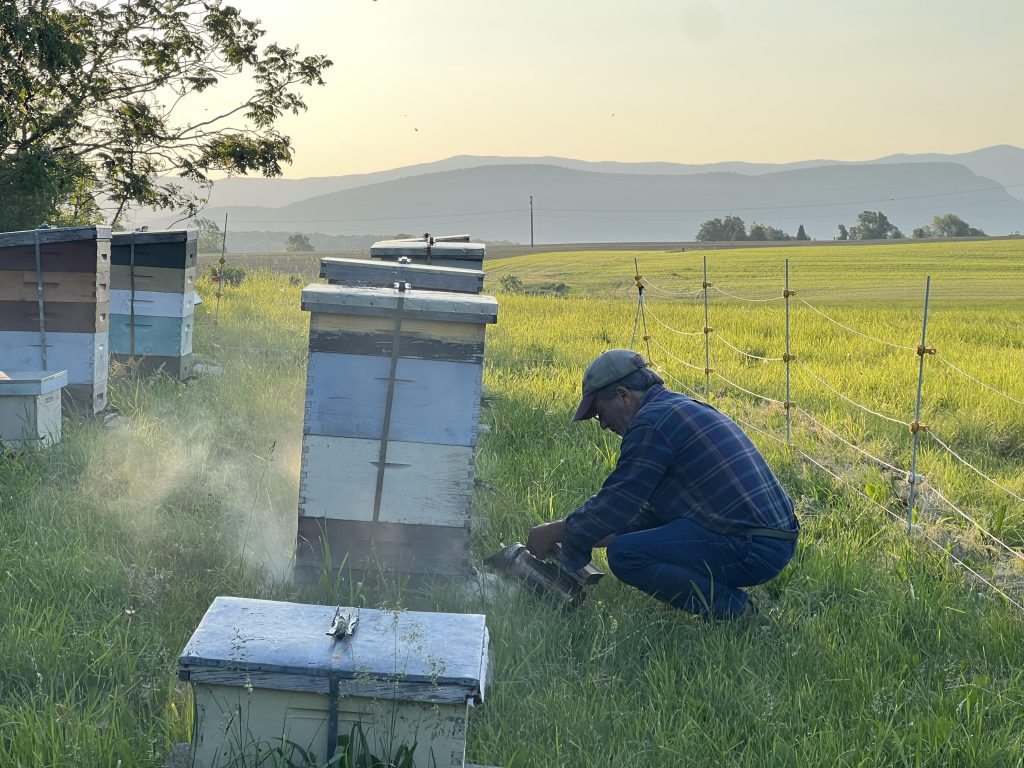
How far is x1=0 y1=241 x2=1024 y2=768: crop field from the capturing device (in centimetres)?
358

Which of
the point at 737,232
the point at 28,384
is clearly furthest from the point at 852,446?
the point at 737,232

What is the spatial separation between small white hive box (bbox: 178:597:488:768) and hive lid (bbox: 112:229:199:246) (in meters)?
6.90

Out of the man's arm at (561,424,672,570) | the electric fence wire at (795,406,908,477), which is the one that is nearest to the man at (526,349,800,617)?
the man's arm at (561,424,672,570)

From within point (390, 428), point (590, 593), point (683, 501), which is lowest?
point (590, 593)

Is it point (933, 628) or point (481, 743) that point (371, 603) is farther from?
point (933, 628)

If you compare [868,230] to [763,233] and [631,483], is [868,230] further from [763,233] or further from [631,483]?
[631,483]

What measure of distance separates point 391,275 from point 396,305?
2.97 ft

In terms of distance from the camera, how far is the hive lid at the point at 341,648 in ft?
9.35

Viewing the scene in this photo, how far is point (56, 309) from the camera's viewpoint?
7832mm

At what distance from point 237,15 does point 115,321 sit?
40.9 feet

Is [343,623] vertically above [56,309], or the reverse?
[56,309]

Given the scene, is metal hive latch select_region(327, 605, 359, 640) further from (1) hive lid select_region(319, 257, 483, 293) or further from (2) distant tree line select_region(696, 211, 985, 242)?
(2) distant tree line select_region(696, 211, 985, 242)

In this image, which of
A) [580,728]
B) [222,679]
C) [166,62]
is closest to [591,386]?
[580,728]

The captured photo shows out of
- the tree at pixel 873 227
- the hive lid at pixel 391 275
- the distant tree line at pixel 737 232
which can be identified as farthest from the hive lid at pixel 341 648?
the tree at pixel 873 227
